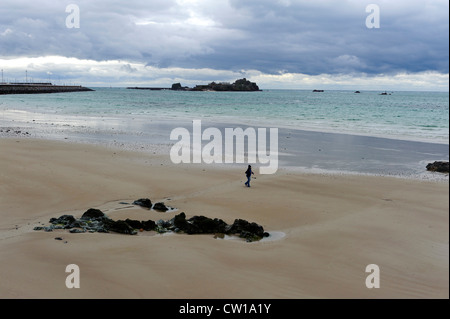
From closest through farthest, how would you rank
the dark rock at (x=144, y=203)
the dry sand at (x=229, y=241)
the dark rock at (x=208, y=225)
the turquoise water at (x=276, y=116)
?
the dry sand at (x=229, y=241)
the dark rock at (x=208, y=225)
the dark rock at (x=144, y=203)
the turquoise water at (x=276, y=116)

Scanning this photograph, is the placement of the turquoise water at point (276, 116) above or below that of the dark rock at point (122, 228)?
above

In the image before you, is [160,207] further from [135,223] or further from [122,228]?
[122,228]

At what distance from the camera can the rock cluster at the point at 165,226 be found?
34.9 ft

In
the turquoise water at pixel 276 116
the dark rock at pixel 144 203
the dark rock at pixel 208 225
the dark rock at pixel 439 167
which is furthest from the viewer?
the turquoise water at pixel 276 116

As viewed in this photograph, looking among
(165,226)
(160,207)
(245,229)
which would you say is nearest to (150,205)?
(160,207)

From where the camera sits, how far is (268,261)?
28.6 ft

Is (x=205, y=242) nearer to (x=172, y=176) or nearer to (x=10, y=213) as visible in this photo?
(x=10, y=213)

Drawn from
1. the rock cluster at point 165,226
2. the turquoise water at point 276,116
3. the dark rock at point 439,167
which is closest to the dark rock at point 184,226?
the rock cluster at point 165,226

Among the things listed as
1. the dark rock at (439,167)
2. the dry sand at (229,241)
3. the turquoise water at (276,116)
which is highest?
the turquoise water at (276,116)

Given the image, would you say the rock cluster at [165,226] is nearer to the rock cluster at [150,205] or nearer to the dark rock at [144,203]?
the rock cluster at [150,205]

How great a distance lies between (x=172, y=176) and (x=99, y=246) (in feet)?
29.1

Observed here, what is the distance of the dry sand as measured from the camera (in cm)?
718

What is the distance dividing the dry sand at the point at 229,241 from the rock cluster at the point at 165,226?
0.36m
